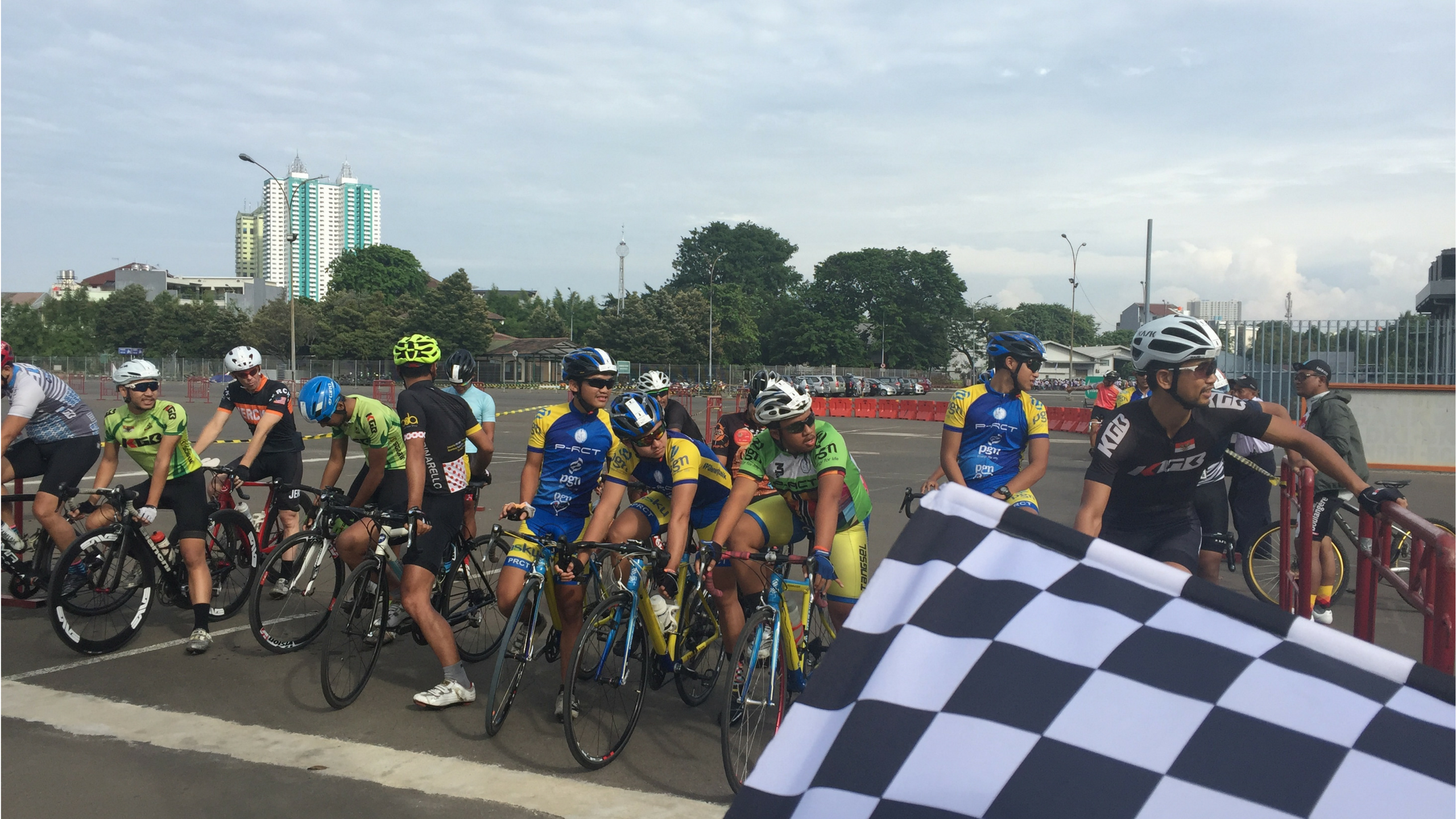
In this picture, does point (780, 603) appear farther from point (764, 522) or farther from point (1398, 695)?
point (1398, 695)

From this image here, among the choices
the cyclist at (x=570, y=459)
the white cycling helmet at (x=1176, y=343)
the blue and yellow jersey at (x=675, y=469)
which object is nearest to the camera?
the white cycling helmet at (x=1176, y=343)

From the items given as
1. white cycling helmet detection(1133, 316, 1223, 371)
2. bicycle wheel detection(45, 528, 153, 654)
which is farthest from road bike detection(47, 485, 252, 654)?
white cycling helmet detection(1133, 316, 1223, 371)

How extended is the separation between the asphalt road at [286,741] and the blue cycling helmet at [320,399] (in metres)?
1.49

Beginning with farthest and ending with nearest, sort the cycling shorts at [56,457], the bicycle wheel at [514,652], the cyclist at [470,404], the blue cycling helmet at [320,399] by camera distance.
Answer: the cycling shorts at [56,457]
the cyclist at [470,404]
the blue cycling helmet at [320,399]
the bicycle wheel at [514,652]

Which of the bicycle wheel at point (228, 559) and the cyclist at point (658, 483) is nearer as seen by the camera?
the cyclist at point (658, 483)

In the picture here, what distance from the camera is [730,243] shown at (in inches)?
4427

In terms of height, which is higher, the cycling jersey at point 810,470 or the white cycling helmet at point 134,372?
the white cycling helmet at point 134,372

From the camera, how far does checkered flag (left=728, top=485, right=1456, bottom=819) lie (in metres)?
1.01

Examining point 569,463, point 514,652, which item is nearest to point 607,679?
point 514,652

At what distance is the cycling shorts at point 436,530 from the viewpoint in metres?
5.57

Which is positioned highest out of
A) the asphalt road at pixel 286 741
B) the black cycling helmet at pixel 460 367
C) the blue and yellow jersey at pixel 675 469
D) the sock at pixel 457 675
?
the black cycling helmet at pixel 460 367

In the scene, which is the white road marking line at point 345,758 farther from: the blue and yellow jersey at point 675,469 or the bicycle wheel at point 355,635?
the blue and yellow jersey at point 675,469

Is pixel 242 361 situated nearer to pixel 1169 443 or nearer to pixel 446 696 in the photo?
pixel 446 696

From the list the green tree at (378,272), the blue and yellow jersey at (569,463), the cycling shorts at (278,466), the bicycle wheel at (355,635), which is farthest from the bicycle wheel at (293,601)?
the green tree at (378,272)
